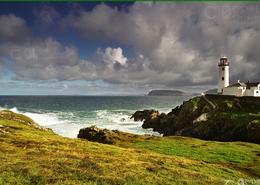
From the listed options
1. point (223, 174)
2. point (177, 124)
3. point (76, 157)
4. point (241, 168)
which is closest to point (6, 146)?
point (76, 157)

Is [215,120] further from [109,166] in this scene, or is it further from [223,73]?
[109,166]

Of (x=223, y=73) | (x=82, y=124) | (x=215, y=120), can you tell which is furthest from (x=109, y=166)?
(x=223, y=73)

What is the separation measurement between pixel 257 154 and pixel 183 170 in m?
22.5

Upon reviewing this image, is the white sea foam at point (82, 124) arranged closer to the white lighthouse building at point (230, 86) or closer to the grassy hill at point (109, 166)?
the white lighthouse building at point (230, 86)

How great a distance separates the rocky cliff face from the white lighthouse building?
21.0ft

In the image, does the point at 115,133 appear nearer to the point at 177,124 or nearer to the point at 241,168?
the point at 241,168

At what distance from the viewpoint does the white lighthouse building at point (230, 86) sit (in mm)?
115125

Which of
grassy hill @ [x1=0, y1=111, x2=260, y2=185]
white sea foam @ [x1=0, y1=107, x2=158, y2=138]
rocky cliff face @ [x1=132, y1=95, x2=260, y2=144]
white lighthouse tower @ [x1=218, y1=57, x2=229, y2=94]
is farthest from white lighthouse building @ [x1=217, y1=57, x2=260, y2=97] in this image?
grassy hill @ [x1=0, y1=111, x2=260, y2=185]

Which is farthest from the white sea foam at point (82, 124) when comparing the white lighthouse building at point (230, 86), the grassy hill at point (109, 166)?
the grassy hill at point (109, 166)

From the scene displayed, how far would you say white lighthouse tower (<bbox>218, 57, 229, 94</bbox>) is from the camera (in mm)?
124238

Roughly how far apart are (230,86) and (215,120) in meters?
36.4

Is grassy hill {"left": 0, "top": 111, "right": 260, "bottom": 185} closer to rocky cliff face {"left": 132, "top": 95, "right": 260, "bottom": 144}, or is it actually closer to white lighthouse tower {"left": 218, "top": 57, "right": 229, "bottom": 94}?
rocky cliff face {"left": 132, "top": 95, "right": 260, "bottom": 144}

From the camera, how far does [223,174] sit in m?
34.2

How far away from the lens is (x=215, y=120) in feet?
287
